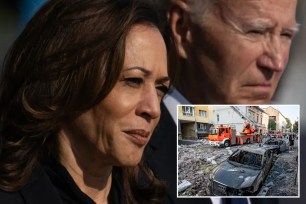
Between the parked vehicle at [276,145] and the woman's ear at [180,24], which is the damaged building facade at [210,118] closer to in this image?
the parked vehicle at [276,145]

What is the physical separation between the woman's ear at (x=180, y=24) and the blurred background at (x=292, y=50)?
0.35 metres

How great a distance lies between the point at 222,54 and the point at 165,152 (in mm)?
383

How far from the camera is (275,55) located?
2076 millimetres

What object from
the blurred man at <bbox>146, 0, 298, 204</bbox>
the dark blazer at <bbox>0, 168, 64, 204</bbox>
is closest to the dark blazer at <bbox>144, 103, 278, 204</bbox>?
the blurred man at <bbox>146, 0, 298, 204</bbox>

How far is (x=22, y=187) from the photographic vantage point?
5.36 feet

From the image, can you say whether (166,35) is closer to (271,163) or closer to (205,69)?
(205,69)

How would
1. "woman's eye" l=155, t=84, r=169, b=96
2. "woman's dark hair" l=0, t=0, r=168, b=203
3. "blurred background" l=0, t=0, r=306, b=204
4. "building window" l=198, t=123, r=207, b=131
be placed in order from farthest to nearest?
1. "building window" l=198, t=123, r=207, b=131
2. "blurred background" l=0, t=0, r=306, b=204
3. "woman's eye" l=155, t=84, r=169, b=96
4. "woman's dark hair" l=0, t=0, r=168, b=203

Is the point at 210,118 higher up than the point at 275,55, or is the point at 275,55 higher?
the point at 275,55

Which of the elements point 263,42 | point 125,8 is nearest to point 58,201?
point 125,8

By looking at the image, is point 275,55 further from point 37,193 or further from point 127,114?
point 37,193

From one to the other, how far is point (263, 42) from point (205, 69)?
0.21 meters

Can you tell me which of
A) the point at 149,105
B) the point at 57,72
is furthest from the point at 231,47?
the point at 57,72

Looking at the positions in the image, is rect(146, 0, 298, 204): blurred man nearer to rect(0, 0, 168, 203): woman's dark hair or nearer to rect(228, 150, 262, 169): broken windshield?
rect(228, 150, 262, 169): broken windshield

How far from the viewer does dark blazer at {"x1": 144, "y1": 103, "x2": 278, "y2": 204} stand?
2.12 metres
